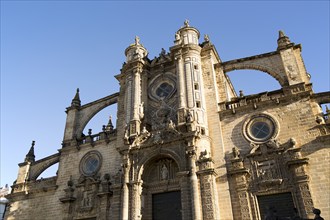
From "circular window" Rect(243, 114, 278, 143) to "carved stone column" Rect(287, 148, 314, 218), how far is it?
177 centimetres

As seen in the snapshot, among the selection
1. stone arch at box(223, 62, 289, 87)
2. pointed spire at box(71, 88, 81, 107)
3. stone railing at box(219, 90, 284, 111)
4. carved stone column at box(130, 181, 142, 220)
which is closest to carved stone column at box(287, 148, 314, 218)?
stone railing at box(219, 90, 284, 111)

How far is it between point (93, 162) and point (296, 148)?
47.8 ft

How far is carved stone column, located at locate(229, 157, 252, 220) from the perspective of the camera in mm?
15953

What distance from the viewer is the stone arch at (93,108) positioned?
2578 centimetres

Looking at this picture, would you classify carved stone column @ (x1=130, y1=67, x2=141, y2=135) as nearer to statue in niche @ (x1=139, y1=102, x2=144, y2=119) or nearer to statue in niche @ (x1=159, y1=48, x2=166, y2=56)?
statue in niche @ (x1=139, y1=102, x2=144, y2=119)

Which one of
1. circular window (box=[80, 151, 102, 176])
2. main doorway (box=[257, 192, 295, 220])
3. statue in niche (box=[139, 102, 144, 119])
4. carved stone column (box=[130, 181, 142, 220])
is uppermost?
statue in niche (box=[139, 102, 144, 119])

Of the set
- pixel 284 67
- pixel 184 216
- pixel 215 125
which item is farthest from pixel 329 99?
pixel 184 216

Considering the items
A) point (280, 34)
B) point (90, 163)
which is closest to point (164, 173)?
point (90, 163)

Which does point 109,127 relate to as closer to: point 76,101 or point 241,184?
point 76,101

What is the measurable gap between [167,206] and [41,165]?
13756 millimetres

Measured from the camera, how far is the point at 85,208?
21188mm

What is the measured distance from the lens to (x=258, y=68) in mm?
20781

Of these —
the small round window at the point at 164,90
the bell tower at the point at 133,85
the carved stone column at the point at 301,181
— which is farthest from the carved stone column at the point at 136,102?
the carved stone column at the point at 301,181

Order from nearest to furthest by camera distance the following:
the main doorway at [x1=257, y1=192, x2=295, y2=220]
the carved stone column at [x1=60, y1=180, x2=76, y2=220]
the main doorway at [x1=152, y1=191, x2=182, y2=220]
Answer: the main doorway at [x1=257, y1=192, x2=295, y2=220], the main doorway at [x1=152, y1=191, x2=182, y2=220], the carved stone column at [x1=60, y1=180, x2=76, y2=220]
